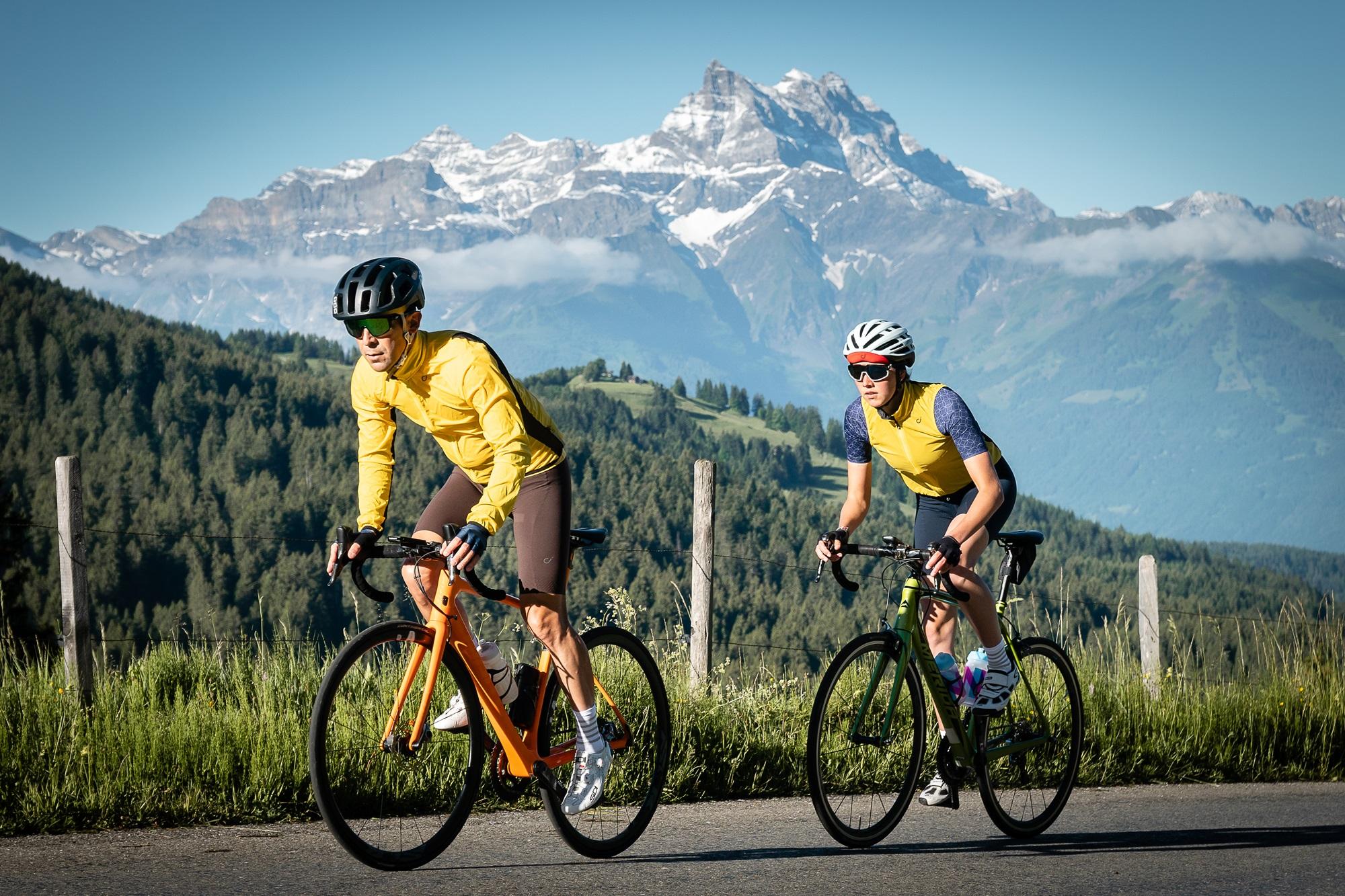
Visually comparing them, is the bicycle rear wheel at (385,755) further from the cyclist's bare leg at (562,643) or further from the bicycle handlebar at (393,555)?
the cyclist's bare leg at (562,643)

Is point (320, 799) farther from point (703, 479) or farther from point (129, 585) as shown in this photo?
point (129, 585)

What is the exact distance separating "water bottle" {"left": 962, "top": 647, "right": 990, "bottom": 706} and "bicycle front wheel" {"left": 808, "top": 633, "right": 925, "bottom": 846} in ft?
0.91

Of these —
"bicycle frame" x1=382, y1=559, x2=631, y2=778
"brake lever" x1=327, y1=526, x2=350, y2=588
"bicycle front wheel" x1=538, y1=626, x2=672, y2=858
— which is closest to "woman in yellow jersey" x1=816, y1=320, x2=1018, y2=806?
"bicycle front wheel" x1=538, y1=626, x2=672, y2=858

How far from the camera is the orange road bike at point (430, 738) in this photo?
439 cm

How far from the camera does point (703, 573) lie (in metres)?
8.37

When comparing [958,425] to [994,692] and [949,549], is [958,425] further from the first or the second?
[994,692]

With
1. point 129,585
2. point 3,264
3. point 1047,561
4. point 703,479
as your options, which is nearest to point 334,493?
point 129,585

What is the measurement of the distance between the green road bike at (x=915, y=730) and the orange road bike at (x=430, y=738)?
75 cm

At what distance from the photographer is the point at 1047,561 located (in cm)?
17675

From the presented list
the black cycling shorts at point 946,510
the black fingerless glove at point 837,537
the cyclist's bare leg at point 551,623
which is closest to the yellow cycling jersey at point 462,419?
the cyclist's bare leg at point 551,623

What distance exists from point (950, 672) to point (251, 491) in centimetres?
14188

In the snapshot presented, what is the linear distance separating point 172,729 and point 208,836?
0.72 metres

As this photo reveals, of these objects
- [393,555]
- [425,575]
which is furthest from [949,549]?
[393,555]

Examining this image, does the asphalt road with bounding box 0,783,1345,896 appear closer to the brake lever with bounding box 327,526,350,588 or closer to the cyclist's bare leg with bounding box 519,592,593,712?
the cyclist's bare leg with bounding box 519,592,593,712
